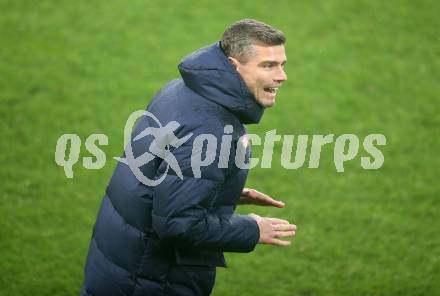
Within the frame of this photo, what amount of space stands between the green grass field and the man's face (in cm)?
260

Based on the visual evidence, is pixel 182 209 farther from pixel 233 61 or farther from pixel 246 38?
pixel 246 38

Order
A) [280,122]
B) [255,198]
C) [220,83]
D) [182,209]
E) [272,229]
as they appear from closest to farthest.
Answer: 1. [182,209]
2. [220,83]
3. [272,229]
4. [255,198]
5. [280,122]

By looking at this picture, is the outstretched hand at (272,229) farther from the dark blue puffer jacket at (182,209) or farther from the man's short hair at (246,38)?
the man's short hair at (246,38)

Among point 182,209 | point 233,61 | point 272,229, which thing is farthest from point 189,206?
point 233,61

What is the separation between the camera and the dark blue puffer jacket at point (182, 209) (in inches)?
141

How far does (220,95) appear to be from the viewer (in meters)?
3.72

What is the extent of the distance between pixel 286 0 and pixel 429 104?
2835mm

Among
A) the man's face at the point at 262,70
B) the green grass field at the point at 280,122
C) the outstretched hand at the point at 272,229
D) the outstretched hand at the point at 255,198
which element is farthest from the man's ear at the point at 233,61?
the green grass field at the point at 280,122

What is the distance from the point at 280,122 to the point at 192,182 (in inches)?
194

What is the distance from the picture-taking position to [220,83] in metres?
3.72

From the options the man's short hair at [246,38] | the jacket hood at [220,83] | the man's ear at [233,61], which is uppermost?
the man's short hair at [246,38]

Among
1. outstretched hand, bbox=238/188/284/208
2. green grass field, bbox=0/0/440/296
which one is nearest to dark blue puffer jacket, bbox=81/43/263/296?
outstretched hand, bbox=238/188/284/208

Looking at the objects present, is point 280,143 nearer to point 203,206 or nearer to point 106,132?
point 106,132

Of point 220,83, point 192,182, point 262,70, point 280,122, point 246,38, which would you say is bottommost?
point 192,182
